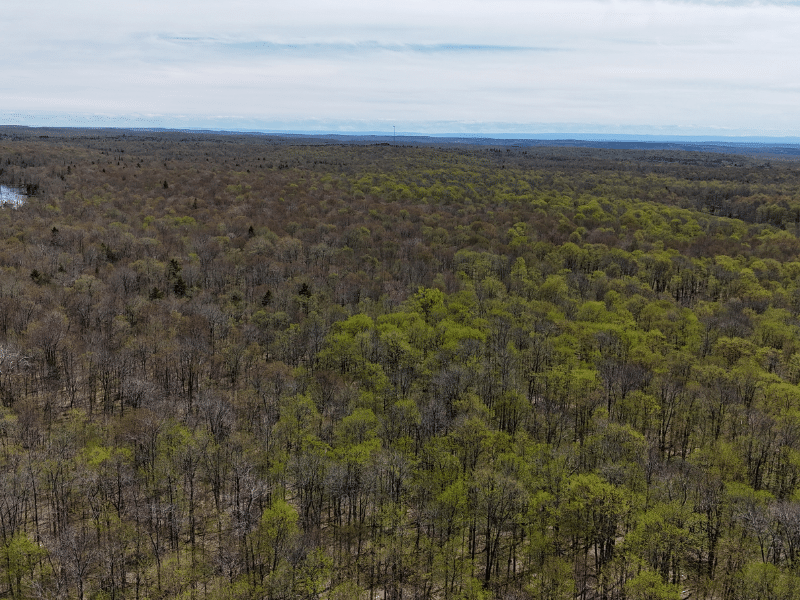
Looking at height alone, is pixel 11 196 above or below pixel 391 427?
above

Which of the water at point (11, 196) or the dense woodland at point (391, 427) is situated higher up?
the water at point (11, 196)

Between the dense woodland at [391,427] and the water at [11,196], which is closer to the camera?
the dense woodland at [391,427]

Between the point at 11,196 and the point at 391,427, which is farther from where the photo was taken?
the point at 11,196

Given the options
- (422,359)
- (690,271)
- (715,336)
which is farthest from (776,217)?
(422,359)

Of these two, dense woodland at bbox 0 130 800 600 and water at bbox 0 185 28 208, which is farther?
water at bbox 0 185 28 208

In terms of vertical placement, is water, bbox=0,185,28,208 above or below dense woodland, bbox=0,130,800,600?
above
